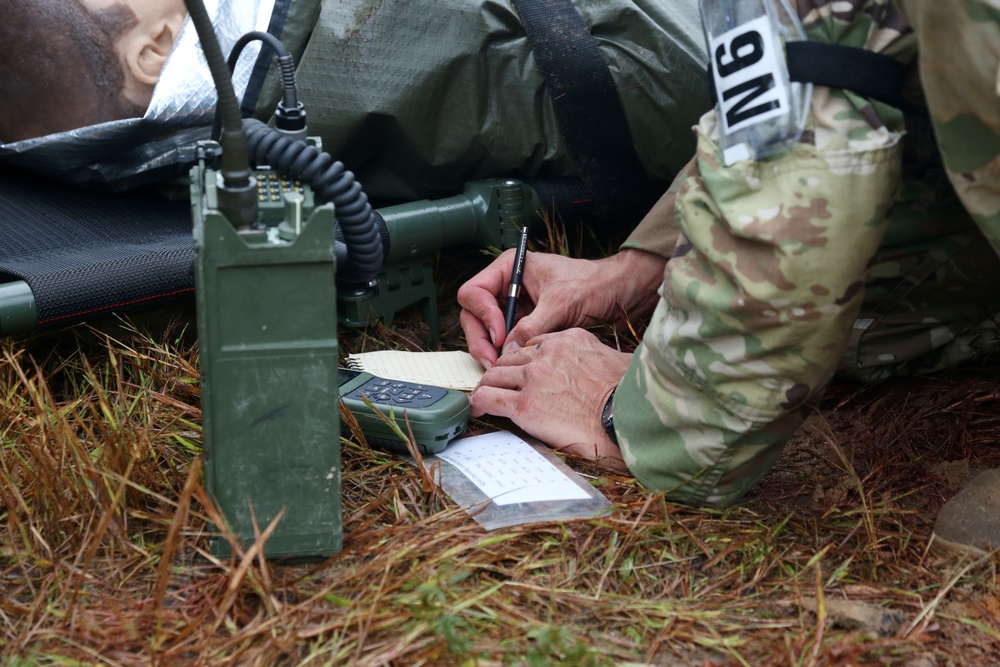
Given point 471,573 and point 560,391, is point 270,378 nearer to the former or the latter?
point 471,573

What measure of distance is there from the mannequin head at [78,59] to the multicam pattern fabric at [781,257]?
1497 millimetres

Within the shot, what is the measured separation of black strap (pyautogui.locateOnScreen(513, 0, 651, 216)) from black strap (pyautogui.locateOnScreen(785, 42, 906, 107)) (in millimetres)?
1034

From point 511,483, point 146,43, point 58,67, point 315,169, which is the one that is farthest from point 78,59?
point 511,483

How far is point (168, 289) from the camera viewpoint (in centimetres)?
203

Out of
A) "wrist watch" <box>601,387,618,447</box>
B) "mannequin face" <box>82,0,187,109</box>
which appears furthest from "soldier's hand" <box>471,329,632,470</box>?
"mannequin face" <box>82,0,187,109</box>

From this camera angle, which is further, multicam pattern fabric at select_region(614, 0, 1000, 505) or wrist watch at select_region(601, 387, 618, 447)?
wrist watch at select_region(601, 387, 618, 447)

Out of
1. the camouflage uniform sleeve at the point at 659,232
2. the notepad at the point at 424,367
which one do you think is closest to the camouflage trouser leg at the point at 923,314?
the camouflage uniform sleeve at the point at 659,232

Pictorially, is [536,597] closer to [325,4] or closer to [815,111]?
[815,111]

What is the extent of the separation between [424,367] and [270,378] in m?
0.75

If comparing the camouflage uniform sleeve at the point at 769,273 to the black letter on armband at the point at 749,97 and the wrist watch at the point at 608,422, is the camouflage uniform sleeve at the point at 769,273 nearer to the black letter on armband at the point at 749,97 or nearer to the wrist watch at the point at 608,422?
the black letter on armband at the point at 749,97

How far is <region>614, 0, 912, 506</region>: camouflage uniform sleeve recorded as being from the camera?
1301 mm

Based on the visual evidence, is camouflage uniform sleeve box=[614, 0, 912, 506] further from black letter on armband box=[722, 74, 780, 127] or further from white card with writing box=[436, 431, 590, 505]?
white card with writing box=[436, 431, 590, 505]

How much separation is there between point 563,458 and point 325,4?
4.21 ft

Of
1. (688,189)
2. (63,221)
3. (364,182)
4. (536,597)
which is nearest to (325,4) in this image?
(364,182)
